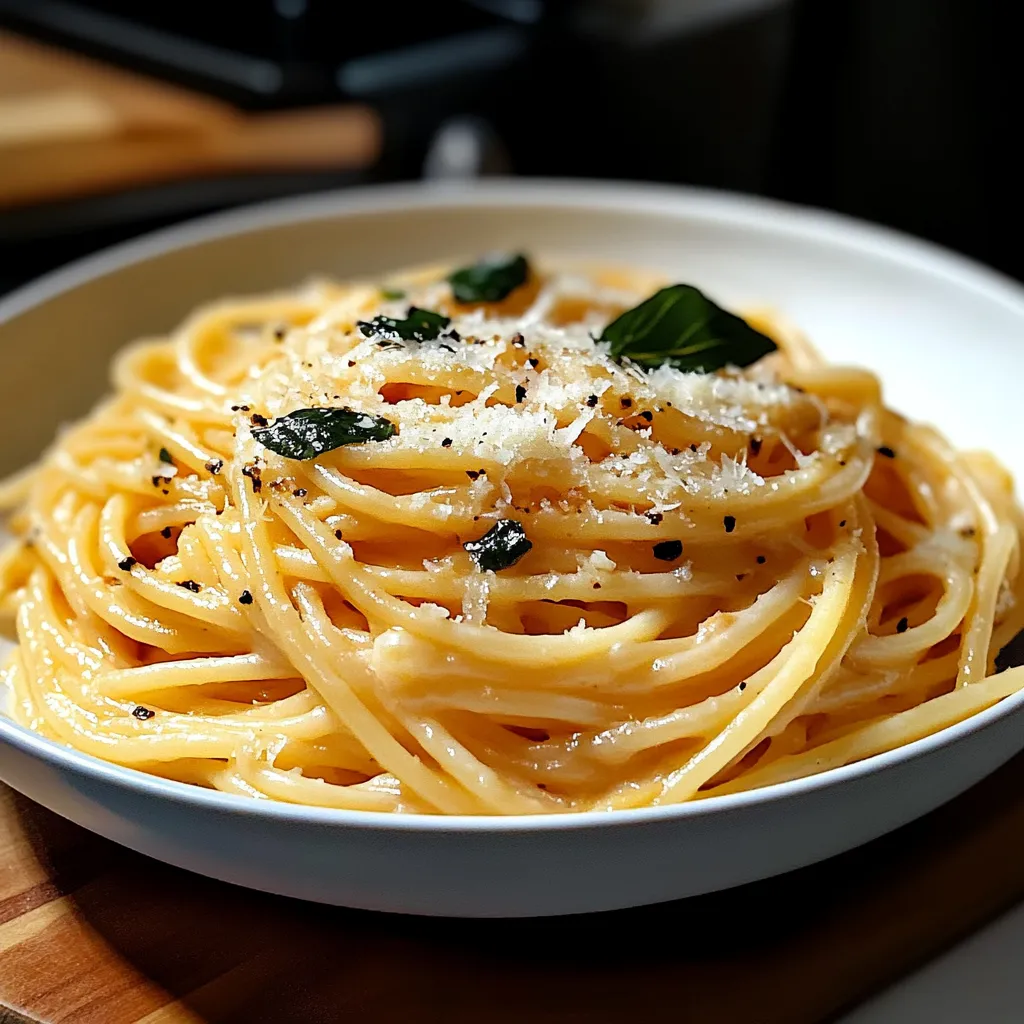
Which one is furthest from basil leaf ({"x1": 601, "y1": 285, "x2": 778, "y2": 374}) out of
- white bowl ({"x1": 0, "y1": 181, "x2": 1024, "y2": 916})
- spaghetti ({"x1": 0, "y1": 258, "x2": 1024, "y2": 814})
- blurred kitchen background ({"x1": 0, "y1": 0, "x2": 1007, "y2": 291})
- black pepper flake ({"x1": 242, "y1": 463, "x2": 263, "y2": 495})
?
blurred kitchen background ({"x1": 0, "y1": 0, "x2": 1007, "y2": 291})

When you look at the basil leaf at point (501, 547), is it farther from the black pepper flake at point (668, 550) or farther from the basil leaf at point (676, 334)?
the basil leaf at point (676, 334)

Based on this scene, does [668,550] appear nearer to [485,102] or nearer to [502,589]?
[502,589]

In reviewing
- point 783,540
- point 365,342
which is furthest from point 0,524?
point 783,540

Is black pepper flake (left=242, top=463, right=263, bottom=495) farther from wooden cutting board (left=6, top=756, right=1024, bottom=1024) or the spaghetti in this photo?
wooden cutting board (left=6, top=756, right=1024, bottom=1024)

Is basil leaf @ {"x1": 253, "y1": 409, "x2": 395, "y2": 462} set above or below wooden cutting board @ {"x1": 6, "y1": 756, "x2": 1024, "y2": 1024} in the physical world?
above

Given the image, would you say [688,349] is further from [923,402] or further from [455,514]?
[923,402]

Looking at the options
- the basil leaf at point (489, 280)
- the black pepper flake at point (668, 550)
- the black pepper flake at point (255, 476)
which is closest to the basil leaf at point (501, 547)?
the black pepper flake at point (668, 550)
